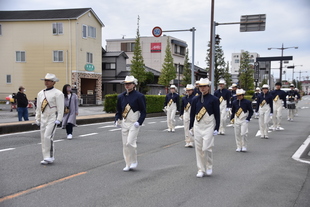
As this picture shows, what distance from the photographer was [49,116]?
743 centimetres

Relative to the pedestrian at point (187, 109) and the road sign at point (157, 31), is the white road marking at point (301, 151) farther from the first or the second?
the road sign at point (157, 31)

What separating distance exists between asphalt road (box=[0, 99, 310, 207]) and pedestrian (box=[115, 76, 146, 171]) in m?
0.43

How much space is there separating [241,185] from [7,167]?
4.86 meters

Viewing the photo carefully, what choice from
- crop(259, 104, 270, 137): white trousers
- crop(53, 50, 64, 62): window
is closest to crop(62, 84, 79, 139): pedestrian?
crop(259, 104, 270, 137): white trousers

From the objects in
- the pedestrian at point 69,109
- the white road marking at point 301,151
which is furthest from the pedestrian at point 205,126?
the pedestrian at point 69,109

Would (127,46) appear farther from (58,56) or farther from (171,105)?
(171,105)

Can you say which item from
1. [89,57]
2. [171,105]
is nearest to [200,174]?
[171,105]

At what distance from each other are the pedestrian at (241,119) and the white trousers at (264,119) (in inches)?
120

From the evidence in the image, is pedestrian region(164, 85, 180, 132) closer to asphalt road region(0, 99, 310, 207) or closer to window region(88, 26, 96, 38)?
asphalt road region(0, 99, 310, 207)

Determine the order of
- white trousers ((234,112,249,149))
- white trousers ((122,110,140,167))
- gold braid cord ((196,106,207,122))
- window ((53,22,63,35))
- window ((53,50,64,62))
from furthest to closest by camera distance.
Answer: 1. window ((53,50,64,62))
2. window ((53,22,63,35))
3. white trousers ((234,112,249,149))
4. white trousers ((122,110,140,167))
5. gold braid cord ((196,106,207,122))

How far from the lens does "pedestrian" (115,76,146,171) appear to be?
6.74m

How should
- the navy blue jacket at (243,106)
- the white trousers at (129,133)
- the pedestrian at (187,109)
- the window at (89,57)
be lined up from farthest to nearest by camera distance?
1. the window at (89,57)
2. the pedestrian at (187,109)
3. the navy blue jacket at (243,106)
4. the white trousers at (129,133)

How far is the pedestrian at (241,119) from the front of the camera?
9430 millimetres

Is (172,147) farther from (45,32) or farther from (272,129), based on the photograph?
(45,32)
